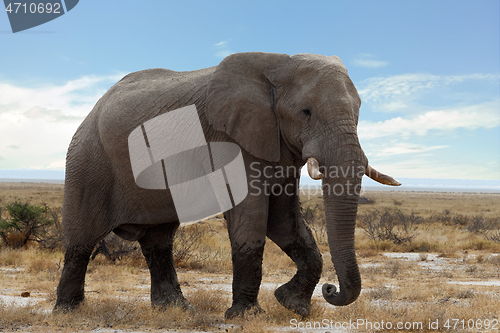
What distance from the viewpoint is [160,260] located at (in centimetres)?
723

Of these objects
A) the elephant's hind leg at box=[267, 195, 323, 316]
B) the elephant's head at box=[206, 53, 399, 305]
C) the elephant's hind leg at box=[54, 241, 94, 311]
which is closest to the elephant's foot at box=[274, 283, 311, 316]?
the elephant's hind leg at box=[267, 195, 323, 316]

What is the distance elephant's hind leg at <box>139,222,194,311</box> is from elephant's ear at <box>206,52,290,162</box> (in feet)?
8.01

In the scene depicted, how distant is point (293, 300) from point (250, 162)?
1.90 meters

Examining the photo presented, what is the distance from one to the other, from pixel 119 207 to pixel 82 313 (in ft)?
5.01

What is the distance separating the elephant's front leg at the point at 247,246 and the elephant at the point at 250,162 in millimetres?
12

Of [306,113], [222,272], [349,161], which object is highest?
[306,113]

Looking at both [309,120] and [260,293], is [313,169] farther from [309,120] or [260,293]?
[260,293]

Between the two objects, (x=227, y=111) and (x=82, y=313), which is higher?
(x=227, y=111)

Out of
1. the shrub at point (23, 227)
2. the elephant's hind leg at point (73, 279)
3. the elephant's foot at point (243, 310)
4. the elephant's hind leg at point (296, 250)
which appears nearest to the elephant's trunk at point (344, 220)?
the elephant's foot at point (243, 310)

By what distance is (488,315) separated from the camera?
606 cm

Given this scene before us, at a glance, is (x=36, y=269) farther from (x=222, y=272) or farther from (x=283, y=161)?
(x=283, y=161)

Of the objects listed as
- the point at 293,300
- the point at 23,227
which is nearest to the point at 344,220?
the point at 293,300

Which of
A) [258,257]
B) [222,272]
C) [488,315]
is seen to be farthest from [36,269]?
[488,315]

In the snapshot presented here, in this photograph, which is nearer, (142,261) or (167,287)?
(167,287)
